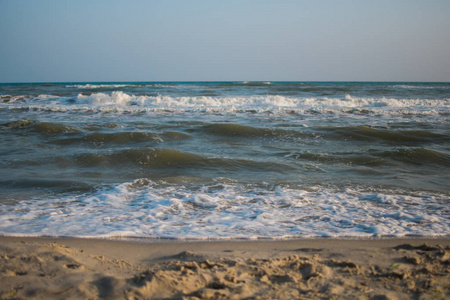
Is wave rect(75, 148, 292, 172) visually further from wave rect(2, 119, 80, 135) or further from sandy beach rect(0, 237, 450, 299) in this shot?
wave rect(2, 119, 80, 135)

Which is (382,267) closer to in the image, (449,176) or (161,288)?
(161,288)

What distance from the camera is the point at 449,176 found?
5.22m

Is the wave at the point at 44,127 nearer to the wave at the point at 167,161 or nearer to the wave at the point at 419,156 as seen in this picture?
the wave at the point at 167,161

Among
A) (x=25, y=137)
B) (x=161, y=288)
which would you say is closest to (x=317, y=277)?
(x=161, y=288)

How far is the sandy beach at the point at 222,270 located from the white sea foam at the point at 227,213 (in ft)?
0.90

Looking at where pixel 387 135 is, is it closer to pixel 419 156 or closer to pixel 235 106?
pixel 419 156

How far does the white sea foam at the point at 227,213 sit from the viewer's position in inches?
120

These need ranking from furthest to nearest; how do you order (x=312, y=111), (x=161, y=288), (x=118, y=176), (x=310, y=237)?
(x=312, y=111) → (x=118, y=176) → (x=310, y=237) → (x=161, y=288)

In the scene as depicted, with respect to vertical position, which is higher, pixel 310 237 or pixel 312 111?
pixel 312 111

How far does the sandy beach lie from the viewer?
6.19ft

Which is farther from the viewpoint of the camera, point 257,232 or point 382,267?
point 257,232

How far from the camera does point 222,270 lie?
2.15m

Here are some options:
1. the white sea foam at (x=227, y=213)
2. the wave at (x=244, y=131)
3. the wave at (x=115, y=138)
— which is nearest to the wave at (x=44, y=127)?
the wave at (x=115, y=138)

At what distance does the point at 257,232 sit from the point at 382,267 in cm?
111
